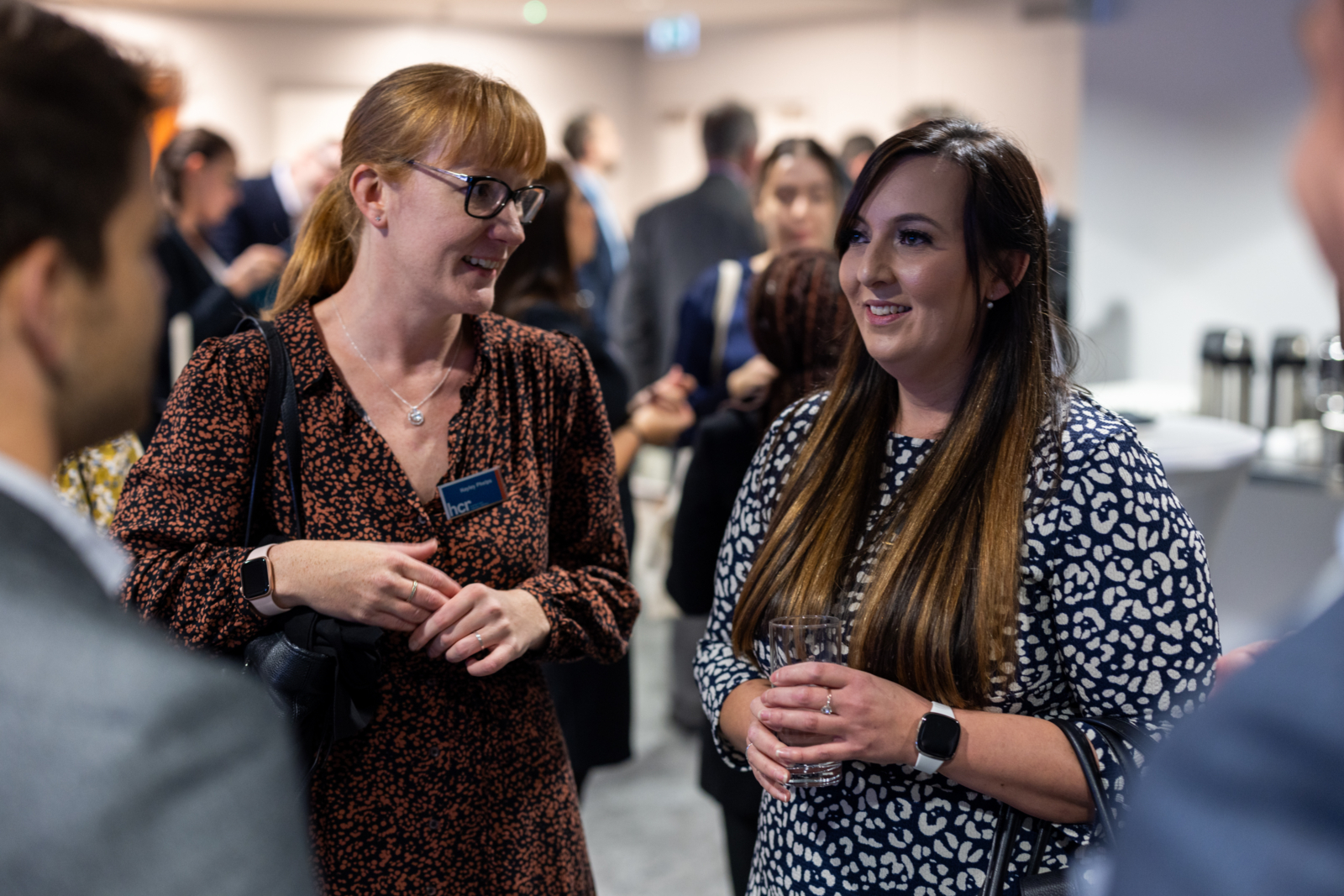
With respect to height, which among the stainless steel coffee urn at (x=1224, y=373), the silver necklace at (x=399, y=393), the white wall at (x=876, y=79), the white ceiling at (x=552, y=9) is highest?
the white ceiling at (x=552, y=9)

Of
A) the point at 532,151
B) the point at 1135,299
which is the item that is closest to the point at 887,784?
the point at 532,151

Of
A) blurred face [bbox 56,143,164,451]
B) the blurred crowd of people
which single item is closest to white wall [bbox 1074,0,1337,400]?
the blurred crowd of people

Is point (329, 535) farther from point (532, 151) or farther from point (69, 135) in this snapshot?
point (69, 135)

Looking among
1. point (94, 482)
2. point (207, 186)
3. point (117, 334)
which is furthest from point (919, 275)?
point (207, 186)

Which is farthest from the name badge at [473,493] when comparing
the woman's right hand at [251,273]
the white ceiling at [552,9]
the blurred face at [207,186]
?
the white ceiling at [552,9]

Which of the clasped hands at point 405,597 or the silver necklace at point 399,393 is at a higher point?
the silver necklace at point 399,393

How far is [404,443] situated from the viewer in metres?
1.59

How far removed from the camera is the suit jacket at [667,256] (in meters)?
5.09

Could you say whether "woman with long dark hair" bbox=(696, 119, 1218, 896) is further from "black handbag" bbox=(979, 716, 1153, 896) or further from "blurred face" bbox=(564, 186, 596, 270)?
"blurred face" bbox=(564, 186, 596, 270)

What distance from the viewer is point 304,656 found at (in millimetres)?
1396

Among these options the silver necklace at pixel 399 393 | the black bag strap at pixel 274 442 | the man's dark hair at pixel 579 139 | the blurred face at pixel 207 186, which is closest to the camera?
the black bag strap at pixel 274 442

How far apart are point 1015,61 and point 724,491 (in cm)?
755

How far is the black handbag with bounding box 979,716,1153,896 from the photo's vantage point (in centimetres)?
131

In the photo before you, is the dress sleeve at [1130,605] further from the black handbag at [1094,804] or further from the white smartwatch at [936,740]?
the white smartwatch at [936,740]
